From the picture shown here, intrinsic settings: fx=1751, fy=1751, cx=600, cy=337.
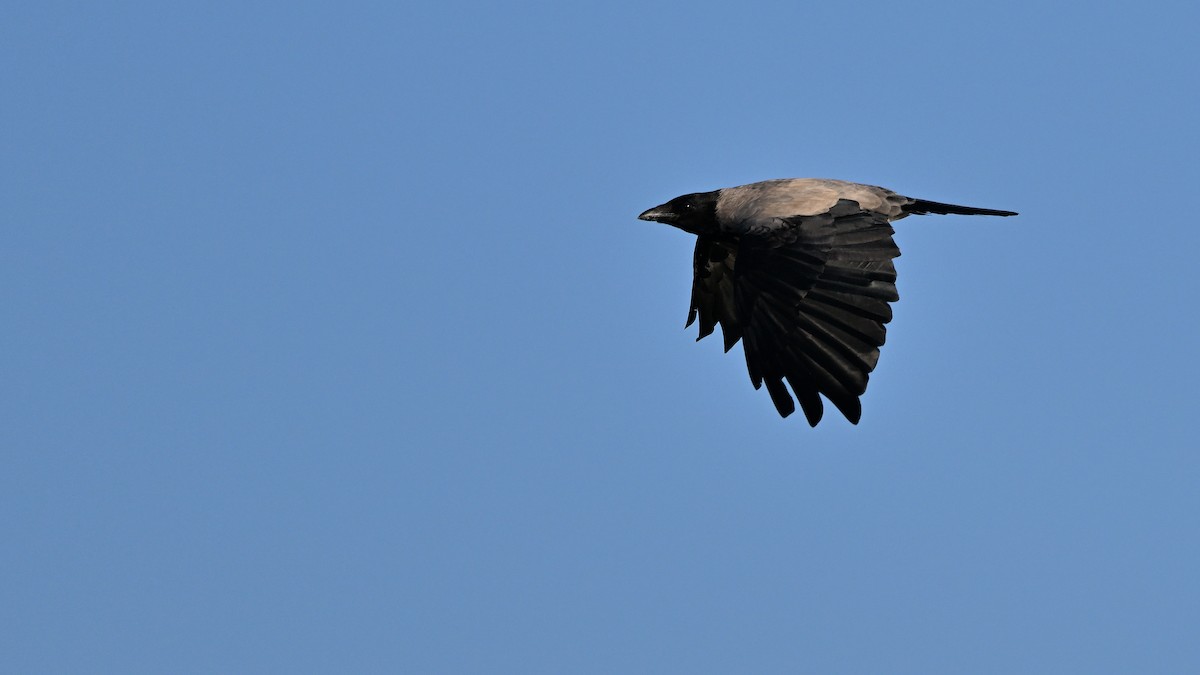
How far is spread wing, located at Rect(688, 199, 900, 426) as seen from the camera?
1742 cm

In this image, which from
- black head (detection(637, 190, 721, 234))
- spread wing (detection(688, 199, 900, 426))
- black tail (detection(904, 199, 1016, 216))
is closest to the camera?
spread wing (detection(688, 199, 900, 426))

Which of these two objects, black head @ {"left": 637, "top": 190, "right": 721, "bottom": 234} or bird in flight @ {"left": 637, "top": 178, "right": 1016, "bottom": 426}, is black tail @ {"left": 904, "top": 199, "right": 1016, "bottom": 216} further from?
black head @ {"left": 637, "top": 190, "right": 721, "bottom": 234}

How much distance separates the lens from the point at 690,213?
909 inches

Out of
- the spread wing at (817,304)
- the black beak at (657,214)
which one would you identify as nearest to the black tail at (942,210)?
the spread wing at (817,304)

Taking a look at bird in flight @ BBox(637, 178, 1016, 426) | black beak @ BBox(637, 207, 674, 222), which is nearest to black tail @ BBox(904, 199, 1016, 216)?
bird in flight @ BBox(637, 178, 1016, 426)

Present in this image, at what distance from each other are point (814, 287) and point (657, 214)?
549cm

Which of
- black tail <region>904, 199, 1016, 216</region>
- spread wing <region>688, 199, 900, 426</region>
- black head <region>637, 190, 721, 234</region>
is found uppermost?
Result: black head <region>637, 190, 721, 234</region>

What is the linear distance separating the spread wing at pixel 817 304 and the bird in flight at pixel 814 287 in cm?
1

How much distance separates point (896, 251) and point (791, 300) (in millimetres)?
1288

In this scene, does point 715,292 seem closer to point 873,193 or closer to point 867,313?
point 873,193

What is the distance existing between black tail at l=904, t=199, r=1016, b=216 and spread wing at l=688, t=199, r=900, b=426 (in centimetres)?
227

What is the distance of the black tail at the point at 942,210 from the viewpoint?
71.7ft

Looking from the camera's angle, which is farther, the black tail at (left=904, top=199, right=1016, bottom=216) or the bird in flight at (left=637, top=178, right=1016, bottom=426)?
the black tail at (left=904, top=199, right=1016, bottom=216)

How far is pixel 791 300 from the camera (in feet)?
59.9
